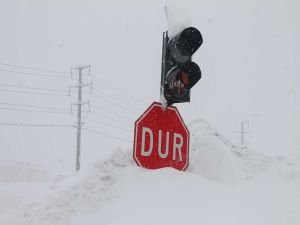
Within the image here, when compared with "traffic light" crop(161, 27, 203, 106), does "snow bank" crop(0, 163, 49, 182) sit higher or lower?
lower

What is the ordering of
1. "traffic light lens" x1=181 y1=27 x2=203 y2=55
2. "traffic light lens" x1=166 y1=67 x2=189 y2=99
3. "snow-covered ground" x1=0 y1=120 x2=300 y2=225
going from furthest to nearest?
"traffic light lens" x1=166 y1=67 x2=189 y2=99, "traffic light lens" x1=181 y1=27 x2=203 y2=55, "snow-covered ground" x1=0 y1=120 x2=300 y2=225

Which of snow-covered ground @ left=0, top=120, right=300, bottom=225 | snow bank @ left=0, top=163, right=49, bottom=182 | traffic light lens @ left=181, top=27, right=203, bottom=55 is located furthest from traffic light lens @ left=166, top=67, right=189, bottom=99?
snow bank @ left=0, top=163, right=49, bottom=182

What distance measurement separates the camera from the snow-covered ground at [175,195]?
6.06 m

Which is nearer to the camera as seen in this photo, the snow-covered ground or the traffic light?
the snow-covered ground

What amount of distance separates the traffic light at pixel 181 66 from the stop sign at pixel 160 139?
519 millimetres

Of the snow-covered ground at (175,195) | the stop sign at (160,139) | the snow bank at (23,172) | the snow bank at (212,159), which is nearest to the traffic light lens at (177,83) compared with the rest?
the stop sign at (160,139)

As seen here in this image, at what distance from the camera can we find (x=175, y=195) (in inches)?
254

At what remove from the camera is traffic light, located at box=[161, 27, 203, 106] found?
633 cm

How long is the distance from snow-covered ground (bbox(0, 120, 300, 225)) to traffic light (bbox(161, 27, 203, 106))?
1.09 m

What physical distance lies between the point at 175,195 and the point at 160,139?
947 mm

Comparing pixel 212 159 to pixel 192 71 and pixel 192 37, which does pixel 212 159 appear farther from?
pixel 192 37

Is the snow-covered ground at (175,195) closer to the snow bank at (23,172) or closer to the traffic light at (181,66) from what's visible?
the traffic light at (181,66)

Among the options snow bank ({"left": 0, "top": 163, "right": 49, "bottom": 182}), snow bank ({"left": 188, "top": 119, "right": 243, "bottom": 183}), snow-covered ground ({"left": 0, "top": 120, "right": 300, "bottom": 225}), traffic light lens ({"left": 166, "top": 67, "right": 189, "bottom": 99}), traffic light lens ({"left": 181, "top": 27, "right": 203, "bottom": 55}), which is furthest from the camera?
snow bank ({"left": 0, "top": 163, "right": 49, "bottom": 182})

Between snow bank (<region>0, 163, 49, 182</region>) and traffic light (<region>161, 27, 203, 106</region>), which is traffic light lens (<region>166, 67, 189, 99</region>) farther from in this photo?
snow bank (<region>0, 163, 49, 182</region>)
